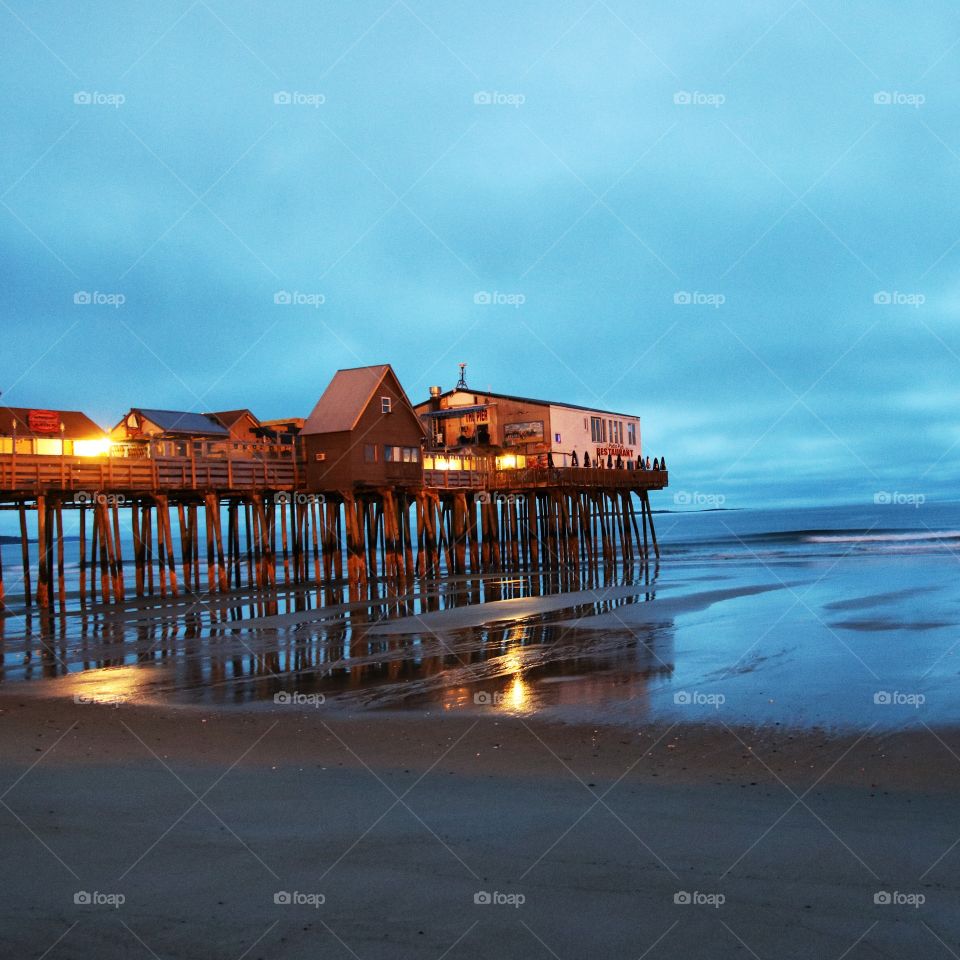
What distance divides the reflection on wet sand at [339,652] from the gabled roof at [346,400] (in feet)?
30.9

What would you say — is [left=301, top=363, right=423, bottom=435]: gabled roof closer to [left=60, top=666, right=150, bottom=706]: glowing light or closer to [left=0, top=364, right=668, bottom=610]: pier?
[left=0, top=364, right=668, bottom=610]: pier

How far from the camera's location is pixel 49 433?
3753cm

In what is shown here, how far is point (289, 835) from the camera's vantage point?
8.49 meters

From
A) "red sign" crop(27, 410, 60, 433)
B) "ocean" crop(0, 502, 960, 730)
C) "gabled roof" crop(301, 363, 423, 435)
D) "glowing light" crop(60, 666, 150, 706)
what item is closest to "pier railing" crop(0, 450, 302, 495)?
"gabled roof" crop(301, 363, 423, 435)

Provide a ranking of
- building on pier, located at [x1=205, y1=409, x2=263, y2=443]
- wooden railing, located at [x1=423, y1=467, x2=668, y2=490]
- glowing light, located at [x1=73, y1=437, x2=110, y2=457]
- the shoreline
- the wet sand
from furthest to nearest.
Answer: building on pier, located at [x1=205, y1=409, x2=263, y2=443] → wooden railing, located at [x1=423, y1=467, x2=668, y2=490] → glowing light, located at [x1=73, y1=437, x2=110, y2=457] → the shoreline → the wet sand

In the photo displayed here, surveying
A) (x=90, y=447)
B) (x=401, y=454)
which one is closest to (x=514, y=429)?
(x=401, y=454)

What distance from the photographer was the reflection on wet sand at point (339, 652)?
16609 mm

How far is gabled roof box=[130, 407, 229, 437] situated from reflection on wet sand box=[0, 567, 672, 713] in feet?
52.6

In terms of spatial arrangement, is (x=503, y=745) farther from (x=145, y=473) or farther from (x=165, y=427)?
(x=165, y=427)

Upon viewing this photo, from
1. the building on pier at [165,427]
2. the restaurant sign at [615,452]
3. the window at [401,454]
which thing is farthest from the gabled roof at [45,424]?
the restaurant sign at [615,452]

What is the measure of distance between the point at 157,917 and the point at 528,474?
4348cm

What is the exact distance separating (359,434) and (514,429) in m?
14.1

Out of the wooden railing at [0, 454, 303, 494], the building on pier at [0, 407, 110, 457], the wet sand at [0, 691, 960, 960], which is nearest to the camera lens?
the wet sand at [0, 691, 960, 960]

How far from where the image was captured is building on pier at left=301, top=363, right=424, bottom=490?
134 ft
